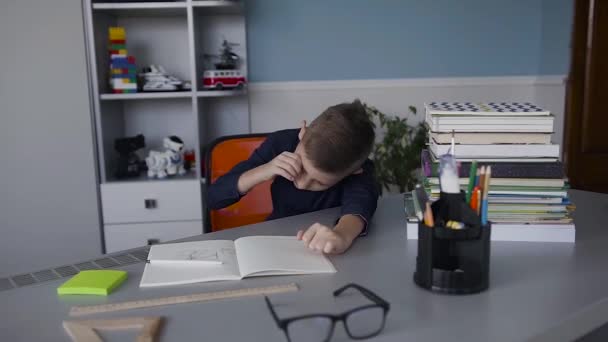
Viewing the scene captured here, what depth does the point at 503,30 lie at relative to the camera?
9.75ft

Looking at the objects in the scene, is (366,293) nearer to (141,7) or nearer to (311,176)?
(311,176)

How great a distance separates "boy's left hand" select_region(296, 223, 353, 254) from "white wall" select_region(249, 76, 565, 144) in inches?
73.2

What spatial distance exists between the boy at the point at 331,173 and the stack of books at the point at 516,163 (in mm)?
224

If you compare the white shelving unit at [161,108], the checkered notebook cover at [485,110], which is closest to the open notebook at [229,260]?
the checkered notebook cover at [485,110]

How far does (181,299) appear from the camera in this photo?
2.93ft

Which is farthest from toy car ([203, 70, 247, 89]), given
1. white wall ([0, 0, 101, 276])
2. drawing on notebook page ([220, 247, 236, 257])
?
drawing on notebook page ([220, 247, 236, 257])

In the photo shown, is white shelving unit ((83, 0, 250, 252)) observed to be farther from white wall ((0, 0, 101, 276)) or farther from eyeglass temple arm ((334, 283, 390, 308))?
eyeglass temple arm ((334, 283, 390, 308))

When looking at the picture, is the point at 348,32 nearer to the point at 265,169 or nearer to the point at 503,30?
the point at 503,30

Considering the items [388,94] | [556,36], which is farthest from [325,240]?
[556,36]

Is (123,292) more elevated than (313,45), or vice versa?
(313,45)

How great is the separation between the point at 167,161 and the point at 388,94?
3.96 ft

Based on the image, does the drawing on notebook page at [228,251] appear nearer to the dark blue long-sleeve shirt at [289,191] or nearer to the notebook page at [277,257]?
the notebook page at [277,257]

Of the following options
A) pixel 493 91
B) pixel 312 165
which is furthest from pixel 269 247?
pixel 493 91

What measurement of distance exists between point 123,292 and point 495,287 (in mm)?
627
